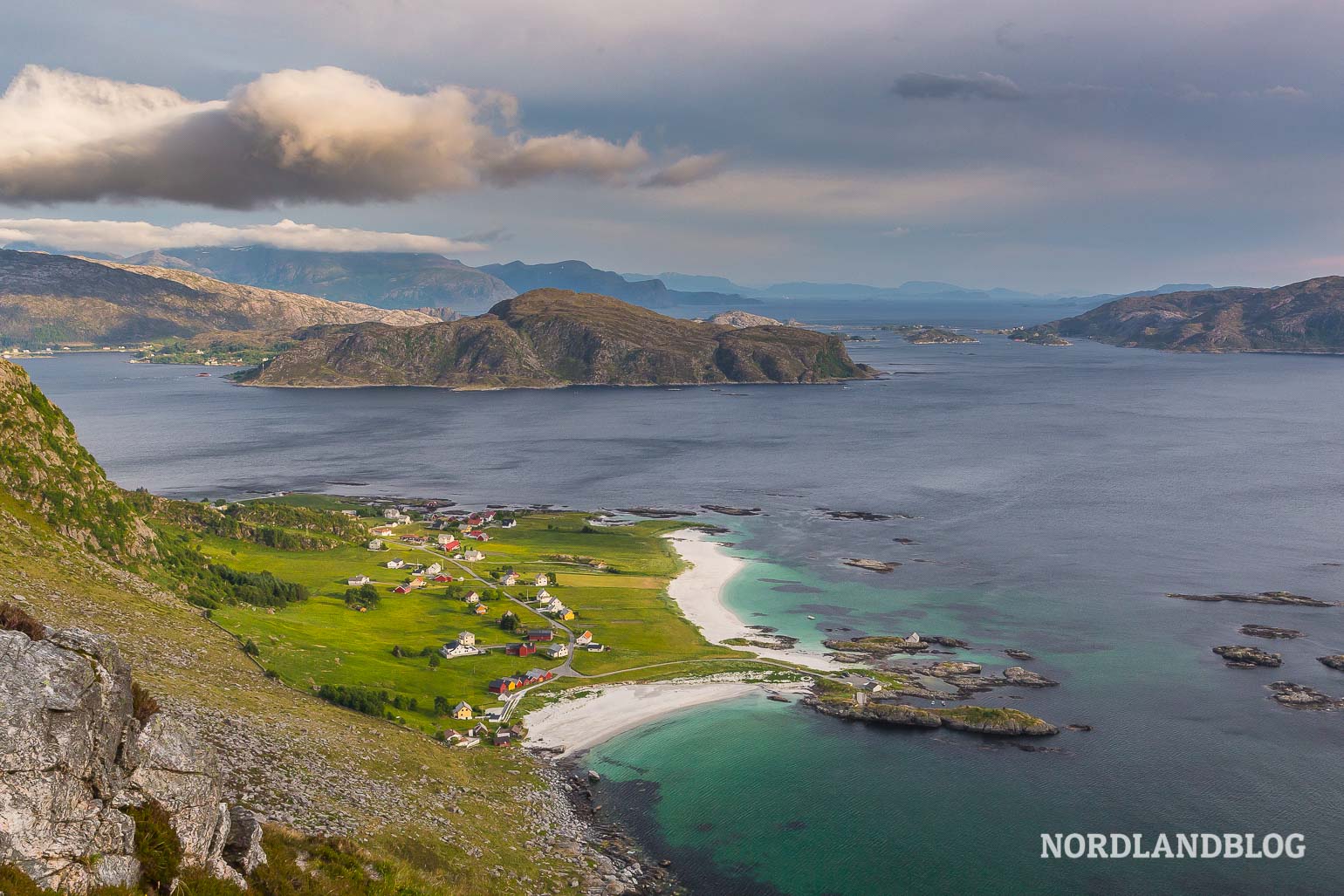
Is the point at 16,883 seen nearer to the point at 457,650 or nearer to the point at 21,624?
the point at 21,624

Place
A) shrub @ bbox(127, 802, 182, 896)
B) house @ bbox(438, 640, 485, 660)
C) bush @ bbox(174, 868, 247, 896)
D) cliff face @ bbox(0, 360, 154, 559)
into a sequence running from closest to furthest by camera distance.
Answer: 1. shrub @ bbox(127, 802, 182, 896)
2. bush @ bbox(174, 868, 247, 896)
3. cliff face @ bbox(0, 360, 154, 559)
4. house @ bbox(438, 640, 485, 660)

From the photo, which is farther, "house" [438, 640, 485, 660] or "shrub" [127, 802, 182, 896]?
"house" [438, 640, 485, 660]

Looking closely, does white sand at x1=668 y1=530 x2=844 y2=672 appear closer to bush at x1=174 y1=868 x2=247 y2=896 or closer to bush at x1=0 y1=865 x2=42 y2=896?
bush at x1=174 y1=868 x2=247 y2=896

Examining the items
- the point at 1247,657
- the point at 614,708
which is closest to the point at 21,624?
the point at 614,708

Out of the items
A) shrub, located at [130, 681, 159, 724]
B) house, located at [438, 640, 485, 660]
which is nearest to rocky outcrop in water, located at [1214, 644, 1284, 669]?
house, located at [438, 640, 485, 660]

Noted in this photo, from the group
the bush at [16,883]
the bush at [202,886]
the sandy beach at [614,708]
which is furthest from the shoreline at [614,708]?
the bush at [16,883]

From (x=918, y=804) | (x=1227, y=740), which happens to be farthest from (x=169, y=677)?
(x=1227, y=740)

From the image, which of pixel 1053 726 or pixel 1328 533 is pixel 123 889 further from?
Result: pixel 1328 533
